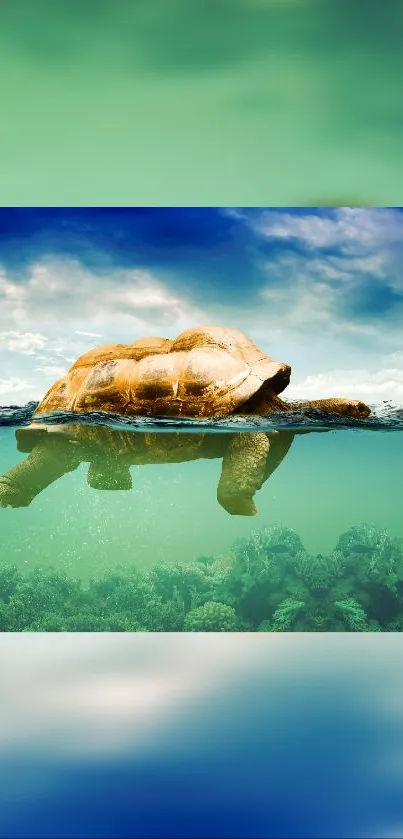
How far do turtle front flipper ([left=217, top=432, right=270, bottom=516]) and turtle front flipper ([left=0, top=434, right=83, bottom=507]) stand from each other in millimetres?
1112

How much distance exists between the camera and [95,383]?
5930mm

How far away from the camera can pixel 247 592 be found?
6434 millimetres

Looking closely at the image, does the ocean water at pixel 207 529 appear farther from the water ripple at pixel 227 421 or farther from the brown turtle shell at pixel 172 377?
the brown turtle shell at pixel 172 377

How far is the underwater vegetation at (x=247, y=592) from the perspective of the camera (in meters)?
6.36

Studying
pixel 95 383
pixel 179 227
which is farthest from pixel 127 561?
pixel 179 227

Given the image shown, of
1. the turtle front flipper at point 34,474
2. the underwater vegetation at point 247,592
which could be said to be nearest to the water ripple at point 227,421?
the turtle front flipper at point 34,474

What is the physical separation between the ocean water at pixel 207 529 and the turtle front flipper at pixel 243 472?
0.02 meters

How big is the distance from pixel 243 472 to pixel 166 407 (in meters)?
0.84

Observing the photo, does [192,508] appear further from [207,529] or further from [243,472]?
[243,472]
